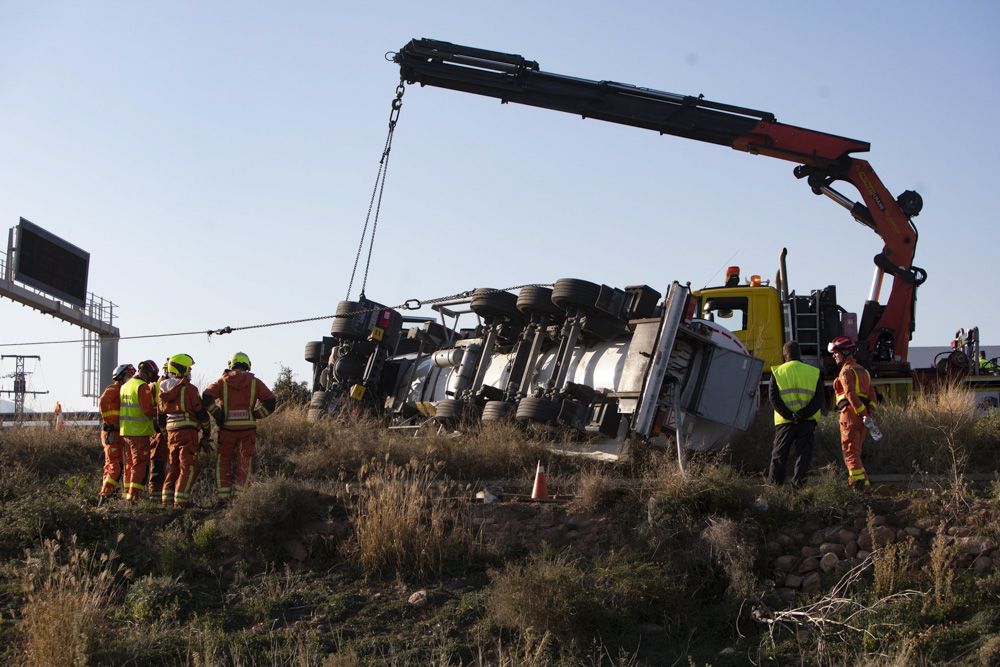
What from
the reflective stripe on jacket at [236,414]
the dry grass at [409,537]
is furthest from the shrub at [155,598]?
the reflective stripe on jacket at [236,414]

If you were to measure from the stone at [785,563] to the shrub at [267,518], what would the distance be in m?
4.30

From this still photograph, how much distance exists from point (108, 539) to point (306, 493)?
1883mm

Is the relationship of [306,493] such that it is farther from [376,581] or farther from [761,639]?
[761,639]

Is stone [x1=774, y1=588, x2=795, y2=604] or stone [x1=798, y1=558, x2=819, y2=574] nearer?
stone [x1=774, y1=588, x2=795, y2=604]

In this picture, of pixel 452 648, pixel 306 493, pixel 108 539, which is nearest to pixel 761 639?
pixel 452 648

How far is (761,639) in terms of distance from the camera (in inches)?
345

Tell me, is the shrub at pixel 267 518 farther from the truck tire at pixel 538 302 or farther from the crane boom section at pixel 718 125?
the crane boom section at pixel 718 125

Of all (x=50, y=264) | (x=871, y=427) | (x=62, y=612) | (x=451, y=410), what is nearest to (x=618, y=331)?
(x=451, y=410)

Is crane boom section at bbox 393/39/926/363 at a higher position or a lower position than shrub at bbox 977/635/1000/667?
higher

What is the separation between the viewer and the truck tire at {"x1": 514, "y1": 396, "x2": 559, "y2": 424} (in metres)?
13.4

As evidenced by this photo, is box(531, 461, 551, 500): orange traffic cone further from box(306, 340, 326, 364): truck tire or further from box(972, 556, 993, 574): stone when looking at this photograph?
box(306, 340, 326, 364): truck tire

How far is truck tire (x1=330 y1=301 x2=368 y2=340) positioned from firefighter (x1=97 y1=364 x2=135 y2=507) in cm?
546

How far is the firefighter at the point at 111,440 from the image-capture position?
12469 mm

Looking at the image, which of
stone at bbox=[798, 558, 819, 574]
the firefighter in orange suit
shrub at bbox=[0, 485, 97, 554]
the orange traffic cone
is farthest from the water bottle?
shrub at bbox=[0, 485, 97, 554]
